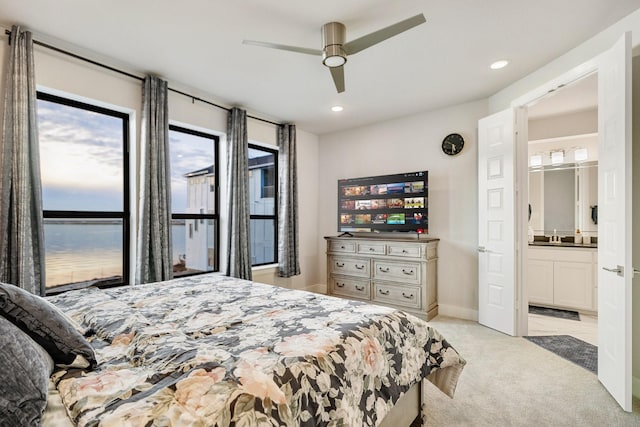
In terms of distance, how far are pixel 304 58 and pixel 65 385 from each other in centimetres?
273

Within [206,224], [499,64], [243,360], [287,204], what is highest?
[499,64]

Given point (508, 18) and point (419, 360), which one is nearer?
point (419, 360)

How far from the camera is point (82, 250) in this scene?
2928mm

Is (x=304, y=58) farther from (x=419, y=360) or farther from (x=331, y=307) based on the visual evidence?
(x=419, y=360)

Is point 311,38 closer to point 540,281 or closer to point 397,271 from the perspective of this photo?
point 397,271

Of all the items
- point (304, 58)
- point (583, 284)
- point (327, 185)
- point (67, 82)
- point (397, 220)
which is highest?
point (304, 58)

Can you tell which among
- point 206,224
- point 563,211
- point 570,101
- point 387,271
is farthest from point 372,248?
point 570,101

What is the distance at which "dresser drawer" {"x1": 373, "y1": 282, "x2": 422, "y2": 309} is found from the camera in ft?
12.7

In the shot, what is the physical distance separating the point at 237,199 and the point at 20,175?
6.46ft

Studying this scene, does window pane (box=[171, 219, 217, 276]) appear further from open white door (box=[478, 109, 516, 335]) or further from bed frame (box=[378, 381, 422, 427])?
open white door (box=[478, 109, 516, 335])

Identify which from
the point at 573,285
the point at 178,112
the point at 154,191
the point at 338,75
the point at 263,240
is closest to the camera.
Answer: the point at 338,75

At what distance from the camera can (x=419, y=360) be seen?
1.76 meters

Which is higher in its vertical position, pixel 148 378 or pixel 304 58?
pixel 304 58

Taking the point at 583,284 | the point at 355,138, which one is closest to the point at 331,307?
the point at 355,138
